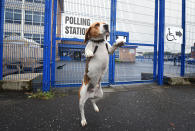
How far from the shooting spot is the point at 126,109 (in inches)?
90.7

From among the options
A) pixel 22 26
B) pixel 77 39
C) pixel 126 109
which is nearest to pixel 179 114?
pixel 126 109

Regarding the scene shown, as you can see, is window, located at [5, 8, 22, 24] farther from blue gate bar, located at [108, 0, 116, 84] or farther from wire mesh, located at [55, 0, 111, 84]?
blue gate bar, located at [108, 0, 116, 84]

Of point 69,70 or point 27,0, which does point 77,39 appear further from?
point 27,0

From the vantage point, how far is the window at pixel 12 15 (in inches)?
126

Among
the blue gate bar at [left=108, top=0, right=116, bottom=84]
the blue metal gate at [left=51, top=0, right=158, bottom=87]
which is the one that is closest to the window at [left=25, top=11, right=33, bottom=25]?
the blue metal gate at [left=51, top=0, right=158, bottom=87]

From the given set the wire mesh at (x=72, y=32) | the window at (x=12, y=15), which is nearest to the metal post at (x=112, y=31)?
the wire mesh at (x=72, y=32)

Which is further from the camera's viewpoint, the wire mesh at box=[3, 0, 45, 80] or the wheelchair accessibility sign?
the wheelchair accessibility sign

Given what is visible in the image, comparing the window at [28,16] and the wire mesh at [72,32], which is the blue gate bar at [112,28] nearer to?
the wire mesh at [72,32]

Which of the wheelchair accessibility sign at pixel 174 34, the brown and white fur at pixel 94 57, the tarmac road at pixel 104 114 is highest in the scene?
the wheelchair accessibility sign at pixel 174 34

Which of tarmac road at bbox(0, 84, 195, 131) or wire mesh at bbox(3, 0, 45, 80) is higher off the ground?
wire mesh at bbox(3, 0, 45, 80)

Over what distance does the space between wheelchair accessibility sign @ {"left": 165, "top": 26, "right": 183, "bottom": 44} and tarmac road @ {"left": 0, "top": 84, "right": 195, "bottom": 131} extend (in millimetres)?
2256

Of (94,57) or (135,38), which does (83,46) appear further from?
(94,57)

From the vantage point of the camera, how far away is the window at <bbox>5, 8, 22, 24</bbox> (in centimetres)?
321

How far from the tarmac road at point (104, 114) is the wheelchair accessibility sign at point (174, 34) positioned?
226 centimetres
